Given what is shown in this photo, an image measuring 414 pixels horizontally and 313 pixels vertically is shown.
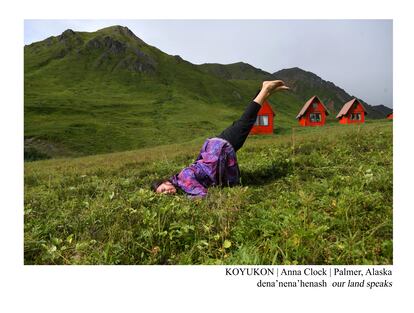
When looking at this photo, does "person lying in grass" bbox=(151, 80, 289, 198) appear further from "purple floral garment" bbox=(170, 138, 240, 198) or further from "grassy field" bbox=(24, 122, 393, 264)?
"grassy field" bbox=(24, 122, 393, 264)

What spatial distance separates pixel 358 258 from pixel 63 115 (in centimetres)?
6634

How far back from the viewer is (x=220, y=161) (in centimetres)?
579

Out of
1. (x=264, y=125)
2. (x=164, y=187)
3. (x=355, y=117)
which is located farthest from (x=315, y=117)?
(x=164, y=187)

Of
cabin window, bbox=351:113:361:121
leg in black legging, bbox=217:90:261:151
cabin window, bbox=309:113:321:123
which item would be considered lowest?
leg in black legging, bbox=217:90:261:151

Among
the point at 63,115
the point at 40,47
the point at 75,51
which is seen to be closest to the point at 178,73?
the point at 75,51

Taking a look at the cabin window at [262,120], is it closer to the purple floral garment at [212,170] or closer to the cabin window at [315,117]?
the cabin window at [315,117]

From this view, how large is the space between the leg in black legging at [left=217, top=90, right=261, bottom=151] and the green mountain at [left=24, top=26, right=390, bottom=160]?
26.8 metres

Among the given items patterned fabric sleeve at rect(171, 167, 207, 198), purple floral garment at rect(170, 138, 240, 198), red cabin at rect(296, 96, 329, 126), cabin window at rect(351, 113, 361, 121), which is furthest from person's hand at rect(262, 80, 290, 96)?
cabin window at rect(351, 113, 361, 121)

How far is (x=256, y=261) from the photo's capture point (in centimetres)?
335

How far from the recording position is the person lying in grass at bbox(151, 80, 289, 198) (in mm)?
5812

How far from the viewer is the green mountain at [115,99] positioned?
149 ft

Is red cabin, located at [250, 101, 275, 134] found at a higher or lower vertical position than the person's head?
higher

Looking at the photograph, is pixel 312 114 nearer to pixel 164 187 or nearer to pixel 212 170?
pixel 212 170

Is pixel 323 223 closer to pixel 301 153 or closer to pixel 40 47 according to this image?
pixel 301 153
